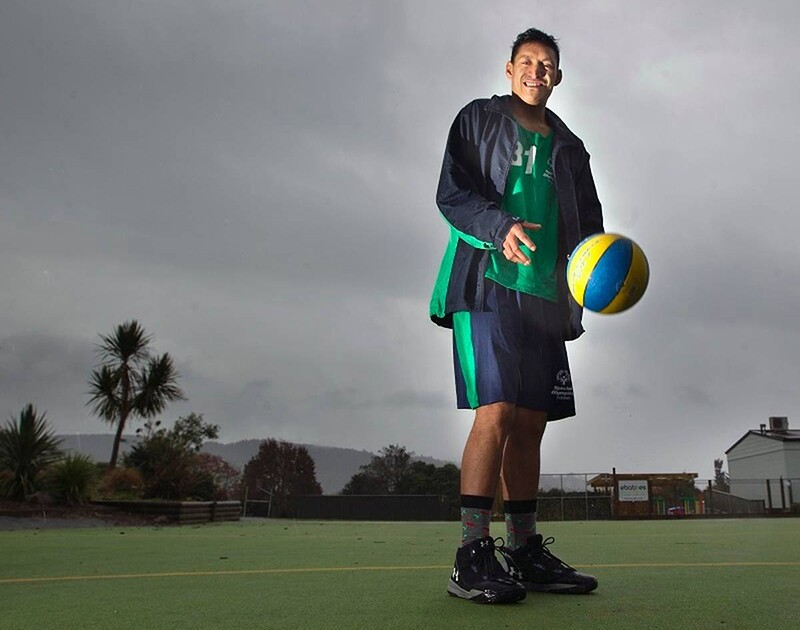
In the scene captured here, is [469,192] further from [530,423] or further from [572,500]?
[572,500]

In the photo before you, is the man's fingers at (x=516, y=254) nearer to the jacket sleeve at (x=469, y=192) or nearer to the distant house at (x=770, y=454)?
the jacket sleeve at (x=469, y=192)

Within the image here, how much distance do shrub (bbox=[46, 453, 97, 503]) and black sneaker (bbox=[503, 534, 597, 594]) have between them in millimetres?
15459

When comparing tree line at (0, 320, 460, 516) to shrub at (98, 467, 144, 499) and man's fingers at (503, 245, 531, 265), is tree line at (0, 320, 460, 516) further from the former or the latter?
man's fingers at (503, 245, 531, 265)

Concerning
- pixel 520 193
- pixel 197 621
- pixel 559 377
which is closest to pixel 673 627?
pixel 559 377

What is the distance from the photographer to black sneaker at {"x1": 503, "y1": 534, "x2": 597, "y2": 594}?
8.87 ft

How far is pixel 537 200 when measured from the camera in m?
2.97

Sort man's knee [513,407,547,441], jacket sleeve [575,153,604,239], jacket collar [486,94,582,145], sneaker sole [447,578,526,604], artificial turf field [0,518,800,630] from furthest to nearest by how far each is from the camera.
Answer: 1. jacket sleeve [575,153,604,239]
2. jacket collar [486,94,582,145]
3. man's knee [513,407,547,441]
4. sneaker sole [447,578,526,604]
5. artificial turf field [0,518,800,630]

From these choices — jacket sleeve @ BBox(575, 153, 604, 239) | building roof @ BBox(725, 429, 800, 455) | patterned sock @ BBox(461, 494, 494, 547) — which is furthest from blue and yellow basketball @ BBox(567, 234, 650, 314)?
building roof @ BBox(725, 429, 800, 455)

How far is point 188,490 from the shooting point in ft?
64.0

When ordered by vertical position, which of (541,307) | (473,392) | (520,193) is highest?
(520,193)

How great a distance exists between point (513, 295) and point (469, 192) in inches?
16.8

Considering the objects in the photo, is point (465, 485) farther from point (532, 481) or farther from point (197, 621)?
point (197, 621)

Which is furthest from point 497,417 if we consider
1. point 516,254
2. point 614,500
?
point 614,500

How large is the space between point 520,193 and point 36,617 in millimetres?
2202
